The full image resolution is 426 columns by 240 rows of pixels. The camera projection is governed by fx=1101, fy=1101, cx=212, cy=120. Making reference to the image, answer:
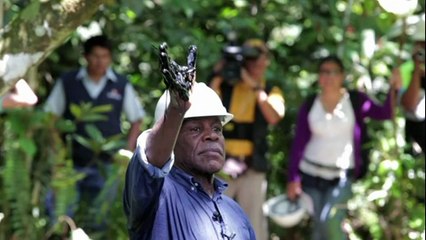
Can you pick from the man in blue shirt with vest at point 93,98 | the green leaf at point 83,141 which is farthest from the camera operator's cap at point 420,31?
the green leaf at point 83,141

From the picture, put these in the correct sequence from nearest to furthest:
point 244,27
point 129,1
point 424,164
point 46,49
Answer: point 46,49 → point 129,1 → point 424,164 → point 244,27

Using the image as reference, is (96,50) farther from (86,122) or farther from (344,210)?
(344,210)

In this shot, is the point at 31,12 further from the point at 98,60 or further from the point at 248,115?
the point at 248,115

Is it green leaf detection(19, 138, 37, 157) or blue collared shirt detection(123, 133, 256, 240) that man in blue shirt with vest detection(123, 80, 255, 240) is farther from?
green leaf detection(19, 138, 37, 157)

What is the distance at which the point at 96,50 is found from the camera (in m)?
7.96

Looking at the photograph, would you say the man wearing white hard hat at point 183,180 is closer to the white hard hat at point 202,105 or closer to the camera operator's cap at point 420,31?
the white hard hat at point 202,105

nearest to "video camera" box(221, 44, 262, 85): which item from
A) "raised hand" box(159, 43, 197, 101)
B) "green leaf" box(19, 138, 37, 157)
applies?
"green leaf" box(19, 138, 37, 157)

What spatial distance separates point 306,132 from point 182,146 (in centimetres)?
391

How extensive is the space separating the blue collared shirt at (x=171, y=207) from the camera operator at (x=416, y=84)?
3638 mm

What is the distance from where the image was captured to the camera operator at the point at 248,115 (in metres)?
8.08

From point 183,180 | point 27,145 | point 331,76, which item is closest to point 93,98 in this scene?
point 27,145

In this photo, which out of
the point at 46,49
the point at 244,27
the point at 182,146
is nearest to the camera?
the point at 182,146

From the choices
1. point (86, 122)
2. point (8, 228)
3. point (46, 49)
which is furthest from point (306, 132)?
point (46, 49)

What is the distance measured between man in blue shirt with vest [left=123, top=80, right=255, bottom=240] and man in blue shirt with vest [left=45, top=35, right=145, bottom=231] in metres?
3.64
